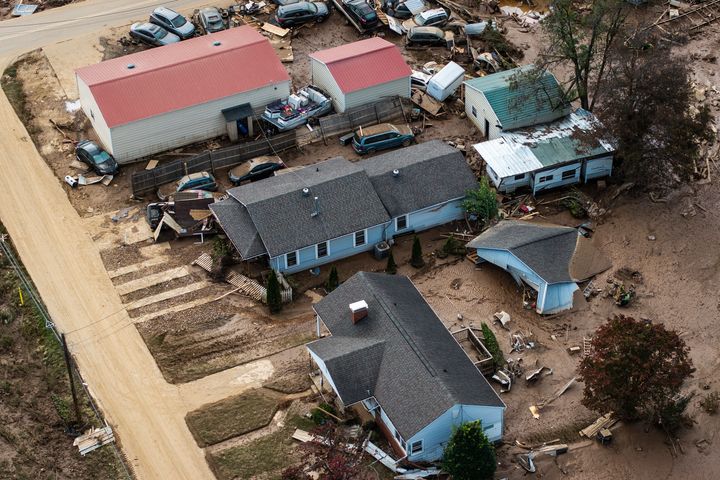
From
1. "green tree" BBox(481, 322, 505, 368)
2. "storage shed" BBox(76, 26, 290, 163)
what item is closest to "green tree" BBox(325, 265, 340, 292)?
"green tree" BBox(481, 322, 505, 368)

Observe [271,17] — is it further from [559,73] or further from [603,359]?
[603,359]

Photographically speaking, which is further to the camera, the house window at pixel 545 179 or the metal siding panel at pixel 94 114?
the metal siding panel at pixel 94 114

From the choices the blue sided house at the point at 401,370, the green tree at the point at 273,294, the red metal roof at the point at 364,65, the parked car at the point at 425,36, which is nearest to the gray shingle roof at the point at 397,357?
the blue sided house at the point at 401,370

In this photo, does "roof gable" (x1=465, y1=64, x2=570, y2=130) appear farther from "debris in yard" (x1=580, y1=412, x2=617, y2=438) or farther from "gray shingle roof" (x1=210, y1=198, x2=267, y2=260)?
"debris in yard" (x1=580, y1=412, x2=617, y2=438)

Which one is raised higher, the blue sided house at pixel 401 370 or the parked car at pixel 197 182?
the parked car at pixel 197 182

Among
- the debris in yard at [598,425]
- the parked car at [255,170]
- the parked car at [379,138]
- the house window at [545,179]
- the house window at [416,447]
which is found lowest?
the debris in yard at [598,425]

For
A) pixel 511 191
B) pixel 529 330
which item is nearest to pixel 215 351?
pixel 529 330

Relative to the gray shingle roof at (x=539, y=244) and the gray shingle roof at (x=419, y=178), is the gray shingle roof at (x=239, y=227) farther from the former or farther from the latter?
the gray shingle roof at (x=539, y=244)
